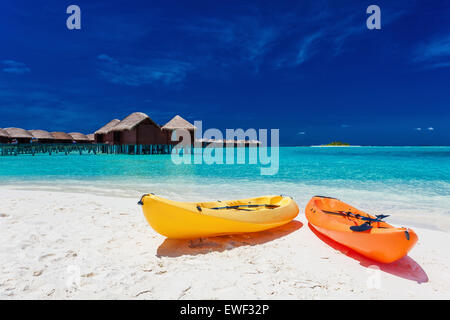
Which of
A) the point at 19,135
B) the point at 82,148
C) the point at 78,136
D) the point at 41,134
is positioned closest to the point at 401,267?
the point at 82,148

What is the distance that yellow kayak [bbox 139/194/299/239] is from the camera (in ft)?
9.07

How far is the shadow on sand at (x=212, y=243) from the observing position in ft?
9.23

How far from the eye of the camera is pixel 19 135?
34.8 m

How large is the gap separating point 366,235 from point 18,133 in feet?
150

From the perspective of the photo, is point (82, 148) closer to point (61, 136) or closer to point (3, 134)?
point (3, 134)

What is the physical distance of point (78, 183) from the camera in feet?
28.0

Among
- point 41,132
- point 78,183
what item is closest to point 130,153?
point 41,132

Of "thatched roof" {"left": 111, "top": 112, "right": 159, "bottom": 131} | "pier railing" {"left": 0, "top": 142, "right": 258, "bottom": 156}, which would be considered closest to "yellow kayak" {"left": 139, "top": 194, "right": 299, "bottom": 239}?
"thatched roof" {"left": 111, "top": 112, "right": 159, "bottom": 131}

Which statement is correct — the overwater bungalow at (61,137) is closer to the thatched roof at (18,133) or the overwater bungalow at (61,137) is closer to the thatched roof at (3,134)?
the thatched roof at (18,133)

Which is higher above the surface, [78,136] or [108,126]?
[108,126]

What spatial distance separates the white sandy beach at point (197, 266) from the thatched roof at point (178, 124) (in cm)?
2607

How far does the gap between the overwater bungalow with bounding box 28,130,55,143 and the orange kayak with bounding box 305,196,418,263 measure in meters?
46.5

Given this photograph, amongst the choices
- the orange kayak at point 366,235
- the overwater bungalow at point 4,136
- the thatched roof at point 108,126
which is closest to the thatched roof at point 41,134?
the overwater bungalow at point 4,136
